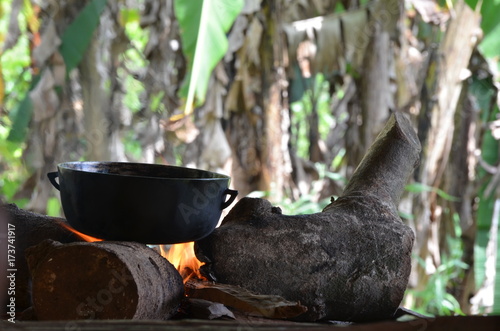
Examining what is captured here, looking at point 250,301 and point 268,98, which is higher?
point 268,98

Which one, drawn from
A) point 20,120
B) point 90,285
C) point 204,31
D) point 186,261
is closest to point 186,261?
point 186,261

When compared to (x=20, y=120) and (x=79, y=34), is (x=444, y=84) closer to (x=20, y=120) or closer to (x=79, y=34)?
(x=79, y=34)

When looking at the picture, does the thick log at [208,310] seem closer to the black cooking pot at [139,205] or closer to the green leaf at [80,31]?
the black cooking pot at [139,205]

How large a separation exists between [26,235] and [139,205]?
11.7 inches

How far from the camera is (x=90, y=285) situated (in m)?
1.00

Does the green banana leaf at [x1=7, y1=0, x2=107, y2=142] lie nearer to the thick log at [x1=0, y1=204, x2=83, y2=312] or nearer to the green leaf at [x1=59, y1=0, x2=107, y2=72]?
the green leaf at [x1=59, y1=0, x2=107, y2=72]

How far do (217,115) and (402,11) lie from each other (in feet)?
3.42

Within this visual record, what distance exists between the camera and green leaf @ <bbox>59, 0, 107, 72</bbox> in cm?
267

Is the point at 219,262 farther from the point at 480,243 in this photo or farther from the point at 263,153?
the point at 480,243

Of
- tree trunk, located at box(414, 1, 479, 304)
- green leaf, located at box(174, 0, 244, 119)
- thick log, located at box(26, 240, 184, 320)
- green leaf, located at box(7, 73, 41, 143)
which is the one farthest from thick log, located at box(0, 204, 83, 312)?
tree trunk, located at box(414, 1, 479, 304)

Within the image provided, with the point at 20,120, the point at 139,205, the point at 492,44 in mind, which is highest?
the point at 492,44

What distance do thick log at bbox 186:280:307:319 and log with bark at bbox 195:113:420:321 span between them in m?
0.05

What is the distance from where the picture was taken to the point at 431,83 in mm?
3064

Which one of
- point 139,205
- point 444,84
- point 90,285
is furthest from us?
point 444,84
